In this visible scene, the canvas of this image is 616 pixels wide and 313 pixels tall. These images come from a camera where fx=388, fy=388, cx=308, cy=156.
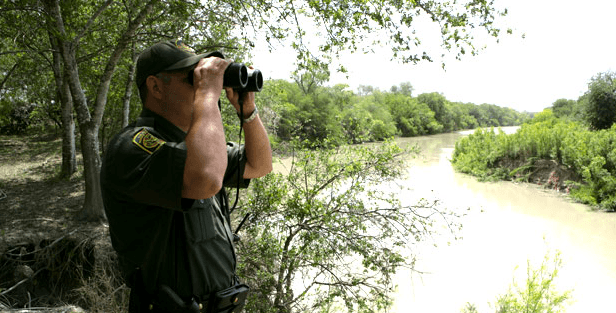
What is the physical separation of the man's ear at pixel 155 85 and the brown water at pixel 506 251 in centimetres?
302

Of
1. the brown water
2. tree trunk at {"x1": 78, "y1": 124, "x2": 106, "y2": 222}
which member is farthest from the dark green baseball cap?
tree trunk at {"x1": 78, "y1": 124, "x2": 106, "y2": 222}

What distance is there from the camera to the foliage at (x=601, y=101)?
18469 mm

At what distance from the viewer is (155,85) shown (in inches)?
50.2

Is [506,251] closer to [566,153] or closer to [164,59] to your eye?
[566,153]

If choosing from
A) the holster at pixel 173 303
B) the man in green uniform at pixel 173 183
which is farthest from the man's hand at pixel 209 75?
the holster at pixel 173 303

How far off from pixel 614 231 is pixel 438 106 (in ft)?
128

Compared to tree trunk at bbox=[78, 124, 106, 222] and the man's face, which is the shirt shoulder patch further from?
tree trunk at bbox=[78, 124, 106, 222]

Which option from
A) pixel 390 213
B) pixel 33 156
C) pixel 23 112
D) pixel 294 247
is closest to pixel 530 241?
pixel 390 213

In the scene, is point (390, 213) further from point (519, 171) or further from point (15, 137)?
point (15, 137)

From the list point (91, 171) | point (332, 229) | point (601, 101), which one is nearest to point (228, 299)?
point (332, 229)

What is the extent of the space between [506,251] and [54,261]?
8755 millimetres

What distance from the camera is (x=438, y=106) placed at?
158 ft

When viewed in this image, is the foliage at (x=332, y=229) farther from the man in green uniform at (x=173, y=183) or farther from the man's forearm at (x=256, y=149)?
the man in green uniform at (x=173, y=183)

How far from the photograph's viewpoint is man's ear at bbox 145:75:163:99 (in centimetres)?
126
